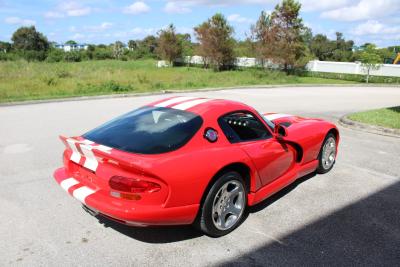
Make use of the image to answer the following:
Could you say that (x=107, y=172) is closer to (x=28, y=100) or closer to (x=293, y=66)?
(x=28, y=100)

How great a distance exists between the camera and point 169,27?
58.6 meters

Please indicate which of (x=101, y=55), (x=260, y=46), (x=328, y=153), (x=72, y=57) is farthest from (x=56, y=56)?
(x=328, y=153)

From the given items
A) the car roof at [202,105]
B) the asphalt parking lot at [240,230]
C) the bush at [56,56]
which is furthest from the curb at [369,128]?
the bush at [56,56]

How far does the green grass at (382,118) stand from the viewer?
29.2 feet

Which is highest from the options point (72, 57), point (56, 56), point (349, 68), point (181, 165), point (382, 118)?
point (56, 56)

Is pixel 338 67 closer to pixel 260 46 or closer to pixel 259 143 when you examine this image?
pixel 260 46

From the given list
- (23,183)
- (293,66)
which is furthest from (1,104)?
(293,66)

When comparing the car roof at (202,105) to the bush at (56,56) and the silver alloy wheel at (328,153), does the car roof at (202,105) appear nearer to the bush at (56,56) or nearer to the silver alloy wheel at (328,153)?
the silver alloy wheel at (328,153)

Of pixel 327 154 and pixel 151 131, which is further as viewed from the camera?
pixel 327 154

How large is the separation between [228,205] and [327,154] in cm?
252

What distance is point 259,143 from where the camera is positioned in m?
3.82

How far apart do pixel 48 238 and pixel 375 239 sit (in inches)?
127

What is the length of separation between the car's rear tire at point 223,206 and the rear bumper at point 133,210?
0.16 meters

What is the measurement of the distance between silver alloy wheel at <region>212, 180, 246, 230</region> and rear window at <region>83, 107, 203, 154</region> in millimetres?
649
